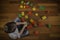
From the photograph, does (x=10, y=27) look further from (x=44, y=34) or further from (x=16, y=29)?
(x=44, y=34)

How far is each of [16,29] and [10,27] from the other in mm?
71

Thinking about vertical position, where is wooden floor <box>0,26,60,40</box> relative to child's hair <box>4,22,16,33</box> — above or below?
below

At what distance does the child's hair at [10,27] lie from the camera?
1771mm

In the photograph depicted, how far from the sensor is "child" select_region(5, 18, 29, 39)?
175 cm

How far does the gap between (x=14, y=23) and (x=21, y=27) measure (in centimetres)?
9

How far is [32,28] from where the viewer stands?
1.80 meters

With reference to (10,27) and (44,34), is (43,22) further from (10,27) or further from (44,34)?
(10,27)

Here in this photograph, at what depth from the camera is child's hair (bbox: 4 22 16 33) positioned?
5.81ft

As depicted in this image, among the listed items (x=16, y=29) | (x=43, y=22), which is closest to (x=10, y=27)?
(x=16, y=29)

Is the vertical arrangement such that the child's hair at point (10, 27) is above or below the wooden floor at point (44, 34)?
above

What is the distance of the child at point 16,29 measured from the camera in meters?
1.75

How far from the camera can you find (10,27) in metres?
1.79

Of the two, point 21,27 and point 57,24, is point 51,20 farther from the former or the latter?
point 21,27

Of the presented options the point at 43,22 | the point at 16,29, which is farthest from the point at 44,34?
the point at 16,29
